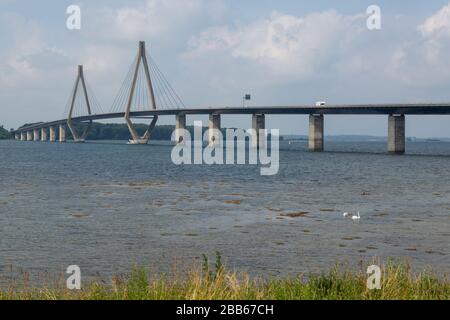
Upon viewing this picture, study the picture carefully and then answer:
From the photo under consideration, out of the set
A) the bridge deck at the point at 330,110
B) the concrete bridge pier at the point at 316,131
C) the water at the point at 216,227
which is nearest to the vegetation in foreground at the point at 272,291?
the water at the point at 216,227

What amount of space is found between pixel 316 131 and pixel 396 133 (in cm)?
2255

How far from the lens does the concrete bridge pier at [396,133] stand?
12800 centimetres

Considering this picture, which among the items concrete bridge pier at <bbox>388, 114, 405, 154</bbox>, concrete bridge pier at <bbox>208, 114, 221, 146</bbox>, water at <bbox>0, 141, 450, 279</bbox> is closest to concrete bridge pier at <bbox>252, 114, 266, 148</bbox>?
concrete bridge pier at <bbox>208, 114, 221, 146</bbox>

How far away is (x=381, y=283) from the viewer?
14.0 metres

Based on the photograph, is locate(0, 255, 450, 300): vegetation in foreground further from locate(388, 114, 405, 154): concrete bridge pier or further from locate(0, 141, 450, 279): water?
locate(388, 114, 405, 154): concrete bridge pier

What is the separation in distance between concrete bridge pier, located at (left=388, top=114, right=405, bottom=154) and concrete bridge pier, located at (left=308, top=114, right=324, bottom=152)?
17.3 meters

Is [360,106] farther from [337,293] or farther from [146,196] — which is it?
[337,293]

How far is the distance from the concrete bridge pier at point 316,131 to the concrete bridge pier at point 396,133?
17295 mm

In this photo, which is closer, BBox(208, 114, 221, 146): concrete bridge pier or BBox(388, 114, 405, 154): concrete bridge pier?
BBox(388, 114, 405, 154): concrete bridge pier

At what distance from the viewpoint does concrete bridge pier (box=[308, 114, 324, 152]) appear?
475ft

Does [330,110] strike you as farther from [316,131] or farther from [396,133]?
[396,133]

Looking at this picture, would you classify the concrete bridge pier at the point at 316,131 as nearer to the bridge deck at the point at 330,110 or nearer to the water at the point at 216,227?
the bridge deck at the point at 330,110
